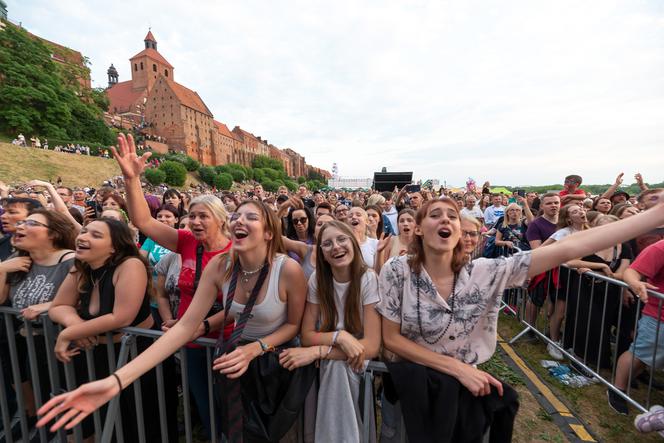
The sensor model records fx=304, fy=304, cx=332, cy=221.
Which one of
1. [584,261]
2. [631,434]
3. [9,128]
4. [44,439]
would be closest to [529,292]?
[584,261]

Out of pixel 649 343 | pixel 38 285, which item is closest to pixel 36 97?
pixel 38 285

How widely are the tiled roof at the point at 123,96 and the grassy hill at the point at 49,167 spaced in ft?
153

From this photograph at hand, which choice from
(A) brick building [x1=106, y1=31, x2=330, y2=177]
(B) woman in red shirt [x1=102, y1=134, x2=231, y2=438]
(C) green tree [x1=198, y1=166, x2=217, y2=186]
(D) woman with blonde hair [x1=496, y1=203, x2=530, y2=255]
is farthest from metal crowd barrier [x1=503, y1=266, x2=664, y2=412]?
(A) brick building [x1=106, y1=31, x2=330, y2=177]

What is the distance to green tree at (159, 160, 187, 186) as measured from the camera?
41688 millimetres

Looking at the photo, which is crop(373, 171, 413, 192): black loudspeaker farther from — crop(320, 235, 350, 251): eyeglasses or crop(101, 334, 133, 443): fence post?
crop(101, 334, 133, 443): fence post

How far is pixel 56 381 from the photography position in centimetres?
229

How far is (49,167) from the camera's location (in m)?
28.2

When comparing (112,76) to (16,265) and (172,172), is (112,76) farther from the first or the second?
(16,265)

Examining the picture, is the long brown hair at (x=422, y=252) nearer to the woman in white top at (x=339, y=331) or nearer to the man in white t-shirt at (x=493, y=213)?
the woman in white top at (x=339, y=331)

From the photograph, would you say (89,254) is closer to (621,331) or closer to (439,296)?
(439,296)

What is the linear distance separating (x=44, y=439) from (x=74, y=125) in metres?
55.8

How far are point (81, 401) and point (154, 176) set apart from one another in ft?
143

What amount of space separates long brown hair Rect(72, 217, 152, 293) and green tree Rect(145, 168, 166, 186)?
41901 mm

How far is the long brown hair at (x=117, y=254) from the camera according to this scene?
232 centimetres
